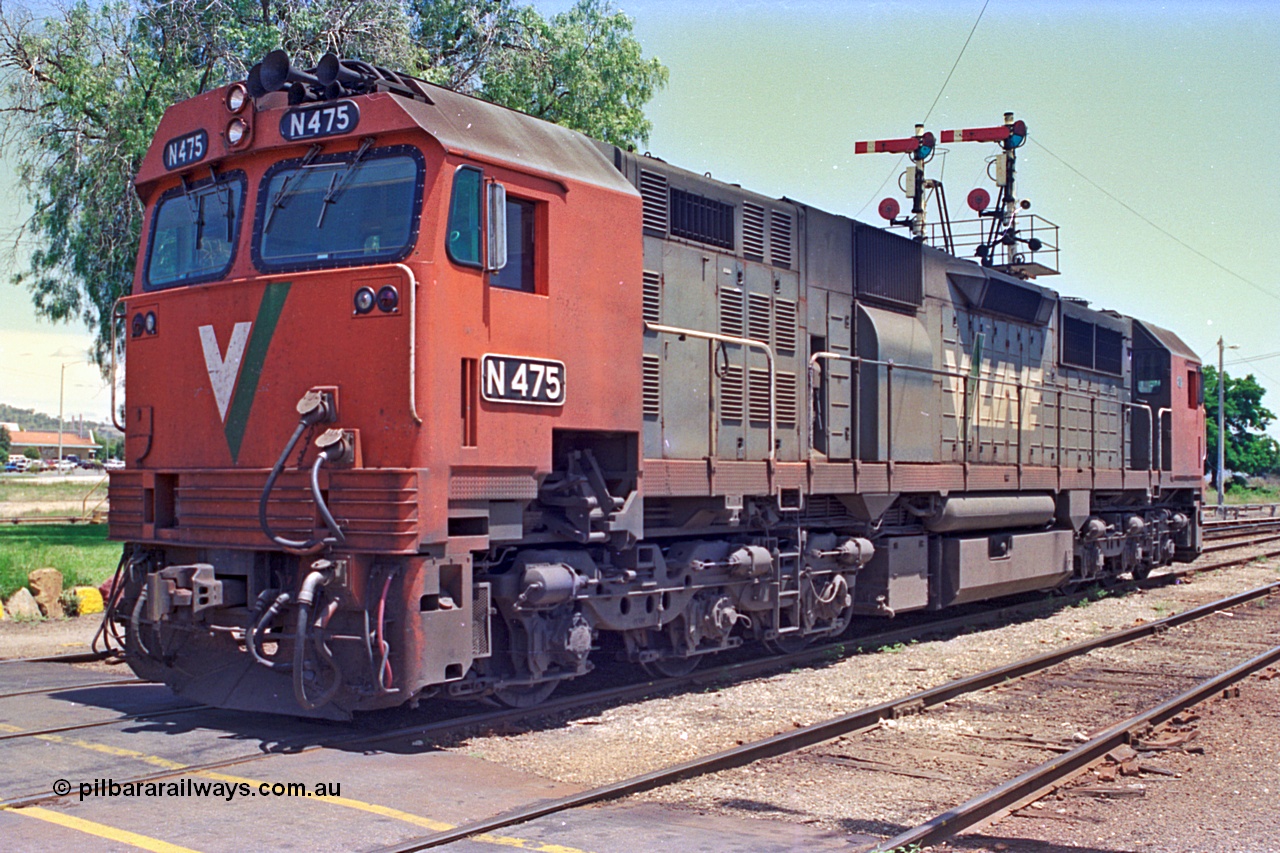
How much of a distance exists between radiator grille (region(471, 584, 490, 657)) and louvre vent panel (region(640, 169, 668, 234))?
319 centimetres

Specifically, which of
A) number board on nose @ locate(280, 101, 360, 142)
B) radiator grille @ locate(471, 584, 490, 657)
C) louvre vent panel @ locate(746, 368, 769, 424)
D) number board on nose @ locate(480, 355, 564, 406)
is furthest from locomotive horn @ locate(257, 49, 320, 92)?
louvre vent panel @ locate(746, 368, 769, 424)

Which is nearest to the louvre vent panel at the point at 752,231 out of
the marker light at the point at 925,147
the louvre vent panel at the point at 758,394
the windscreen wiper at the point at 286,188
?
the louvre vent panel at the point at 758,394

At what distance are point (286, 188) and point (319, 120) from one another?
1.54ft

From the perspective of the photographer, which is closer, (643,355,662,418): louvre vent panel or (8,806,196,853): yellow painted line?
(8,806,196,853): yellow painted line

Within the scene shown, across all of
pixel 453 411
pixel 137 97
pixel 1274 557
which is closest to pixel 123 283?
pixel 137 97

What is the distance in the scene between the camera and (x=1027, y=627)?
13508mm

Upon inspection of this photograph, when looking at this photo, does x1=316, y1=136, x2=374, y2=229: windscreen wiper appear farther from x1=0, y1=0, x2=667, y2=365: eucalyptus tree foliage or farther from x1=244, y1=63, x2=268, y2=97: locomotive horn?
x1=0, y1=0, x2=667, y2=365: eucalyptus tree foliage

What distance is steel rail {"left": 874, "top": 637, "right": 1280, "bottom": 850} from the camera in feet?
18.2

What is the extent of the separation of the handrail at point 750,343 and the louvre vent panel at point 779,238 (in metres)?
0.86

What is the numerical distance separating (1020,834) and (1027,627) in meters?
8.15

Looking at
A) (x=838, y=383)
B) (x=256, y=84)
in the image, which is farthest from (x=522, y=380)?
(x=838, y=383)

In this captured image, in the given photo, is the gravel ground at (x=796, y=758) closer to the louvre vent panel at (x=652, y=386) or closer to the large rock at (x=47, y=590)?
the louvre vent panel at (x=652, y=386)

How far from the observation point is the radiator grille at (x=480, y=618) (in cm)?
714

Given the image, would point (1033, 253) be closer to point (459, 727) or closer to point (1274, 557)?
point (1274, 557)
